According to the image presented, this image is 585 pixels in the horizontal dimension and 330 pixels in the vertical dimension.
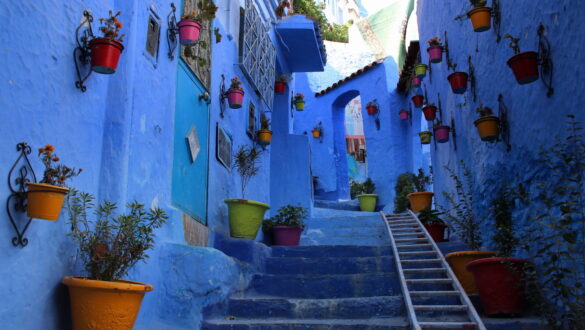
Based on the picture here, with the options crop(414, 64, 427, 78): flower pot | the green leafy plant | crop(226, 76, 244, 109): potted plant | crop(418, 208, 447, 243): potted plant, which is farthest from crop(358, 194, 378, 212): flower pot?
the green leafy plant

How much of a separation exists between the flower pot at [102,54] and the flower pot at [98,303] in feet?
4.59

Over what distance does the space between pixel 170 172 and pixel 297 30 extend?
211 inches

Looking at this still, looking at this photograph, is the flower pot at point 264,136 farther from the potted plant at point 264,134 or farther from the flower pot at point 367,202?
the flower pot at point 367,202

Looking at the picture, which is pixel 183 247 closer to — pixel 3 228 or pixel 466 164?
pixel 3 228

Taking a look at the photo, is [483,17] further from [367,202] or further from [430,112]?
[367,202]

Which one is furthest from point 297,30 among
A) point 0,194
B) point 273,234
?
point 0,194

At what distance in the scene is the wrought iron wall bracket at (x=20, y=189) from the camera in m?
3.05

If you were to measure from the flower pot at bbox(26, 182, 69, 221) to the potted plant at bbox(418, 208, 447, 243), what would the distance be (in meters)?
5.50

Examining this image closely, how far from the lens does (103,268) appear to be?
3.50 meters

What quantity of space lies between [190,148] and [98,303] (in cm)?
281

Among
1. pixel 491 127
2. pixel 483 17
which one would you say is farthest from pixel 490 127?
pixel 483 17

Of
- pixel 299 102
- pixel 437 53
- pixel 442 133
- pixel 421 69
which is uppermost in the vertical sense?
pixel 299 102

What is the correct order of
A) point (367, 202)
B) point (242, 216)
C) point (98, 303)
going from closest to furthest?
point (98, 303)
point (242, 216)
point (367, 202)

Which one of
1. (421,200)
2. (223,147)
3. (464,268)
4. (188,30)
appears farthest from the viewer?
(421,200)
